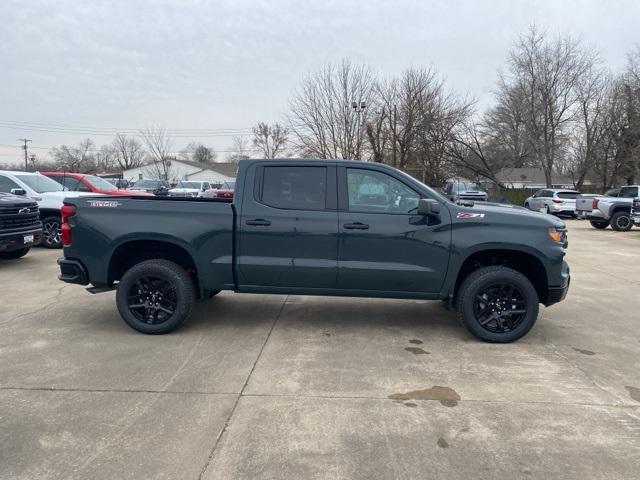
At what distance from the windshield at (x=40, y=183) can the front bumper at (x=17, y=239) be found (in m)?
2.50

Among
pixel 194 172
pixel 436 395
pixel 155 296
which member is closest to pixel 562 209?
pixel 436 395

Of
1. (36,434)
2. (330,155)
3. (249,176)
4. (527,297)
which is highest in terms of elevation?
(330,155)

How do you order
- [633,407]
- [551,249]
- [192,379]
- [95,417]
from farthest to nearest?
1. [551,249]
2. [192,379]
3. [633,407]
4. [95,417]

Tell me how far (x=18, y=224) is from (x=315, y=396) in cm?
789

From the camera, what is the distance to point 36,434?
3209 mm

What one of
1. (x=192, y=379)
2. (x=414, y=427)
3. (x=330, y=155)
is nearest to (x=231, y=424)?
(x=192, y=379)

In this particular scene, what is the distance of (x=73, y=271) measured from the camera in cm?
523

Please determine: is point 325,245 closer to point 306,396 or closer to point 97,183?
point 306,396

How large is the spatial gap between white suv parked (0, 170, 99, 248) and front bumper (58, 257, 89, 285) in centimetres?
671

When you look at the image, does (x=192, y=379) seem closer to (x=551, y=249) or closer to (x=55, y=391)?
(x=55, y=391)

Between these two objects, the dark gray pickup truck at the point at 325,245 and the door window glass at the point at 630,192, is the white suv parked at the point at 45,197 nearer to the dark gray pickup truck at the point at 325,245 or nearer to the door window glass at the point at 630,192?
the dark gray pickup truck at the point at 325,245

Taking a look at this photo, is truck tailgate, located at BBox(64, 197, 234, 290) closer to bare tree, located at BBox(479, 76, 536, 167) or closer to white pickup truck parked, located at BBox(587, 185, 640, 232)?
white pickup truck parked, located at BBox(587, 185, 640, 232)

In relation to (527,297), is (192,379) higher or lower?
lower

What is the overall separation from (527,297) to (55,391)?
4.41 meters
